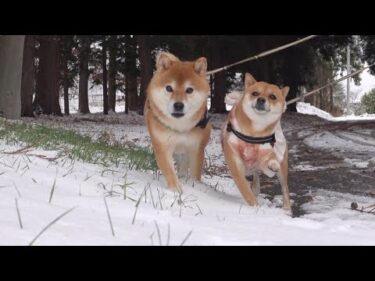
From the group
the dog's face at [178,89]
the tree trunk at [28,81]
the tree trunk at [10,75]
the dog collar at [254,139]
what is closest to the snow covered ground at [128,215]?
the dog collar at [254,139]

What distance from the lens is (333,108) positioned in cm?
5541

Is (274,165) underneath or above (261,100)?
underneath

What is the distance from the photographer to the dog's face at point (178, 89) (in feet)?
15.5

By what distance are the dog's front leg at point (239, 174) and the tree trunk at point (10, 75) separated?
9.37 meters

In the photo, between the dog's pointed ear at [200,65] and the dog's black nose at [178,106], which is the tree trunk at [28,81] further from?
the dog's black nose at [178,106]

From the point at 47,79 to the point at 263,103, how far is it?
17.9m

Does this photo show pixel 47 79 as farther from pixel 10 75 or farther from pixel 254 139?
pixel 254 139

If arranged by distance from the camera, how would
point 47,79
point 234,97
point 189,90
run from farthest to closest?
1. point 47,79
2. point 234,97
3. point 189,90

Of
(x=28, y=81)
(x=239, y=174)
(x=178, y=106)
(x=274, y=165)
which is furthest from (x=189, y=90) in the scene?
(x=28, y=81)

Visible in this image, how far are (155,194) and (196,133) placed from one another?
3.35 ft

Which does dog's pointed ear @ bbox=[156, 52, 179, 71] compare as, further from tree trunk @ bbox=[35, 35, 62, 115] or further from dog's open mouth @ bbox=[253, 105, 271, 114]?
tree trunk @ bbox=[35, 35, 62, 115]

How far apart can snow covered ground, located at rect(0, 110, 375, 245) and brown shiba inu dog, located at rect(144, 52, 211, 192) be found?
0.35 m

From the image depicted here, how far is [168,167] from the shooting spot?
4746mm

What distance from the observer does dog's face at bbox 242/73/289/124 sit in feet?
15.2
